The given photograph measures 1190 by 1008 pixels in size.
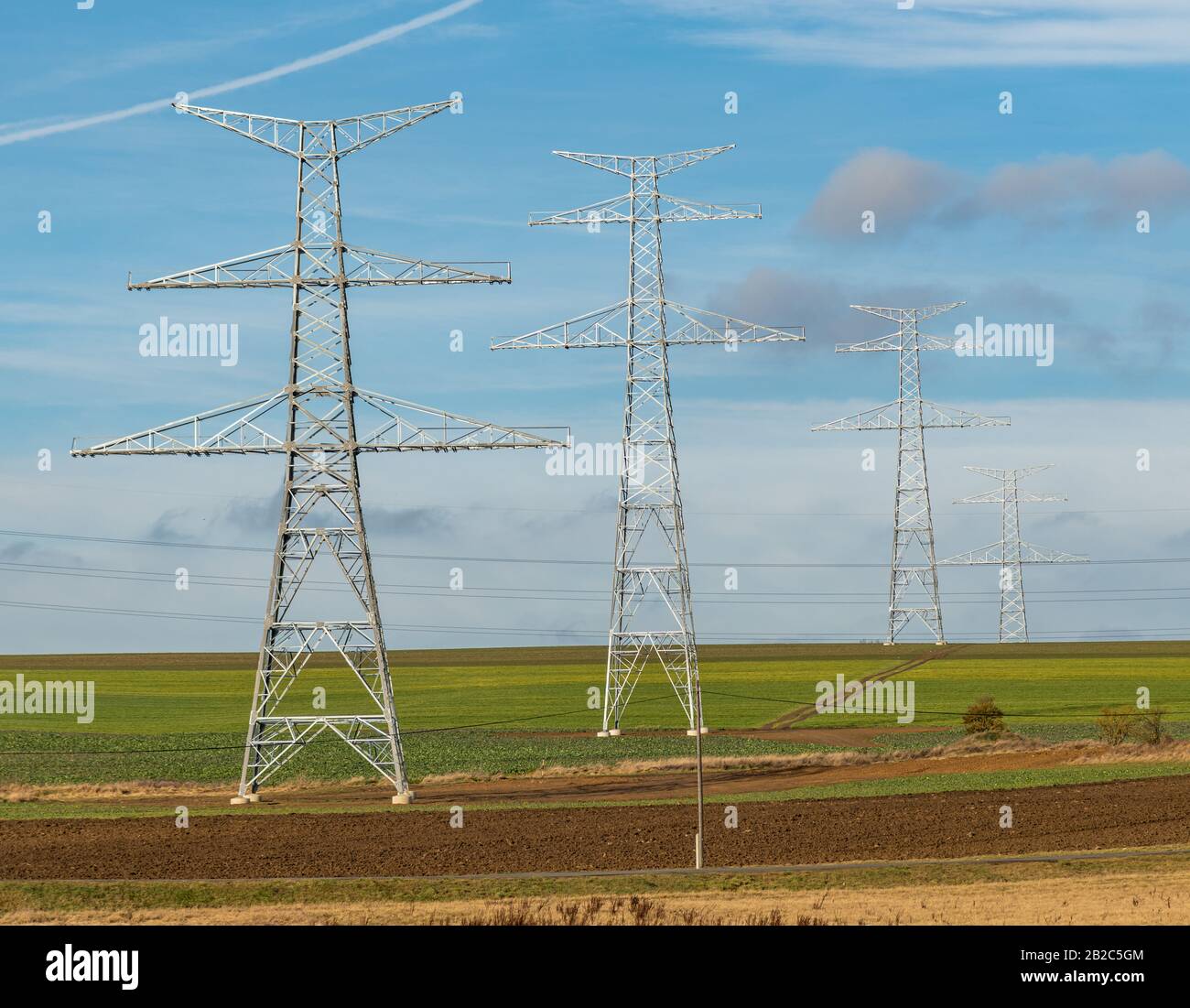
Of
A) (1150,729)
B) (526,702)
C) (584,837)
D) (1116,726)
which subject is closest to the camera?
(584,837)

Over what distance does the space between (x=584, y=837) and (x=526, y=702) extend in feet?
210

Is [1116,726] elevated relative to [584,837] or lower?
elevated

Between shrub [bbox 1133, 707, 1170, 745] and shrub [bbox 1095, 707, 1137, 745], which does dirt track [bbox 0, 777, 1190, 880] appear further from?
shrub [bbox 1095, 707, 1137, 745]

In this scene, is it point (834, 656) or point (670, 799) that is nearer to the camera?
point (670, 799)

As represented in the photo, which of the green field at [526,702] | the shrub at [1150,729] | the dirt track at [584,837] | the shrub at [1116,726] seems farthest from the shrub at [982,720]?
the dirt track at [584,837]

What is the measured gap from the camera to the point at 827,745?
71.8 metres

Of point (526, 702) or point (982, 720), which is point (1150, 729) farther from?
point (526, 702)

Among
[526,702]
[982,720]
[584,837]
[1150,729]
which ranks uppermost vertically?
[982,720]

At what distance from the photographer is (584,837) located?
39.0 meters

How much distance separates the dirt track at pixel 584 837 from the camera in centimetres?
3475

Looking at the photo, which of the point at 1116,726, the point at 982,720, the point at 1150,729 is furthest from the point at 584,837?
the point at 982,720
